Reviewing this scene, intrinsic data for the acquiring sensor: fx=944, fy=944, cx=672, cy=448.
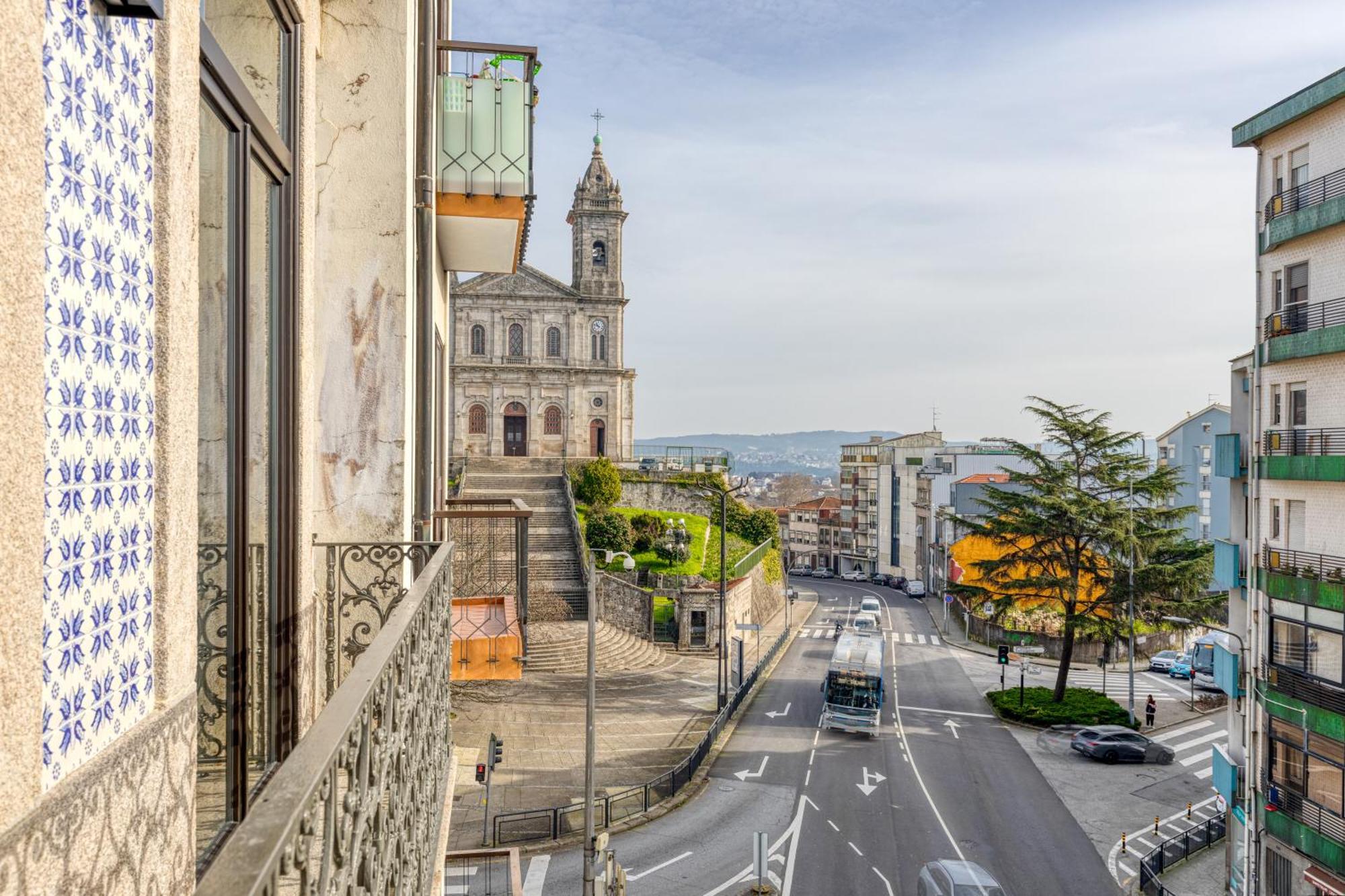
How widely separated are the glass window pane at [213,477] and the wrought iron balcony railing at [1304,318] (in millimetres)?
20167

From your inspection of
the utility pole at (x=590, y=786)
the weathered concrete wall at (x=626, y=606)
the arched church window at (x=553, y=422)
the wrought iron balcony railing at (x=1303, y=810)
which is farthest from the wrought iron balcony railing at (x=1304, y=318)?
the arched church window at (x=553, y=422)

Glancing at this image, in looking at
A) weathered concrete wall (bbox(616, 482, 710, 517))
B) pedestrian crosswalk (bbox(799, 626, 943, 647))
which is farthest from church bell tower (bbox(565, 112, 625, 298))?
pedestrian crosswalk (bbox(799, 626, 943, 647))

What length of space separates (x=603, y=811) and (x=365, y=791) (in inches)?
869

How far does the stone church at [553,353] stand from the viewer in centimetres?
6469

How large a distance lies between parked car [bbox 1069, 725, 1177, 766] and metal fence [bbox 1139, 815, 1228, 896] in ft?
16.6

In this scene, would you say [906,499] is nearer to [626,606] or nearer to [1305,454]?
[626,606]

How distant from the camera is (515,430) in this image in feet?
216

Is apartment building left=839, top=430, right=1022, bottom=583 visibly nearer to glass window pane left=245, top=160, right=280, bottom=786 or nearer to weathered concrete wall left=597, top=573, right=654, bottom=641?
weathered concrete wall left=597, top=573, right=654, bottom=641

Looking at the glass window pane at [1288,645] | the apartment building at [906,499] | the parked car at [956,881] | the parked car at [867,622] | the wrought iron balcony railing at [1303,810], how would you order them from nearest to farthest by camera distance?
the wrought iron balcony railing at [1303,810] → the parked car at [956,881] → the glass window pane at [1288,645] → the parked car at [867,622] → the apartment building at [906,499]

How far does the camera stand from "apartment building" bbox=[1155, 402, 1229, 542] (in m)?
67.9

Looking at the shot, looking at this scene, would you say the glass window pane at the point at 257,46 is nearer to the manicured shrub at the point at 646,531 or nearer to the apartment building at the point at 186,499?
the apartment building at the point at 186,499

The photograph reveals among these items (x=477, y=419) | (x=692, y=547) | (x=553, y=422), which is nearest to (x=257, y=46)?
(x=692, y=547)

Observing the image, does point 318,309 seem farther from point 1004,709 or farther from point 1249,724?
point 1004,709

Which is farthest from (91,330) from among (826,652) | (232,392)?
(826,652)
